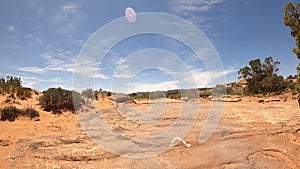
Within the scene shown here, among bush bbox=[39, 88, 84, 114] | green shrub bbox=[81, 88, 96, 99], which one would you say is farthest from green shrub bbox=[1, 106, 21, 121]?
green shrub bbox=[81, 88, 96, 99]

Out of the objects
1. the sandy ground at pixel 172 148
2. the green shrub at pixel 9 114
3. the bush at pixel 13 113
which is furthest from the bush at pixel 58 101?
the sandy ground at pixel 172 148

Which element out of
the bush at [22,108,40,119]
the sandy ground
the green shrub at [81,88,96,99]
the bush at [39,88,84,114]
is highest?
the green shrub at [81,88,96,99]

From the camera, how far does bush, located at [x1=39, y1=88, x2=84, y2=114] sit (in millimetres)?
12156

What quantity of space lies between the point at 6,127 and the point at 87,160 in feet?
14.4

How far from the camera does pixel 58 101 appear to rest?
12.5m

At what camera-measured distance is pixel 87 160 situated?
18.7 feet

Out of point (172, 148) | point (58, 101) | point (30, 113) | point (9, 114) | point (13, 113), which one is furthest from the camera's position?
point (58, 101)

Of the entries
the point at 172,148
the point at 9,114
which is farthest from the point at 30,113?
the point at 172,148

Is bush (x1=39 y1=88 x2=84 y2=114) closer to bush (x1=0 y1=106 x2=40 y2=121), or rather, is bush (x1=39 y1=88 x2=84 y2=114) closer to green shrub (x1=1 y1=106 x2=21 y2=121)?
bush (x1=0 y1=106 x2=40 y2=121)

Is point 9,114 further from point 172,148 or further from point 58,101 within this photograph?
point 172,148

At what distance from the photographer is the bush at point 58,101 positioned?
1216cm

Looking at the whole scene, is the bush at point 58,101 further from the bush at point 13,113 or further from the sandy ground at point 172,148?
the sandy ground at point 172,148

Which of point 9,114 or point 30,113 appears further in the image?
point 30,113

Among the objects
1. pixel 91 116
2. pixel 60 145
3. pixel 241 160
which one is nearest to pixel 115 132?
pixel 60 145
